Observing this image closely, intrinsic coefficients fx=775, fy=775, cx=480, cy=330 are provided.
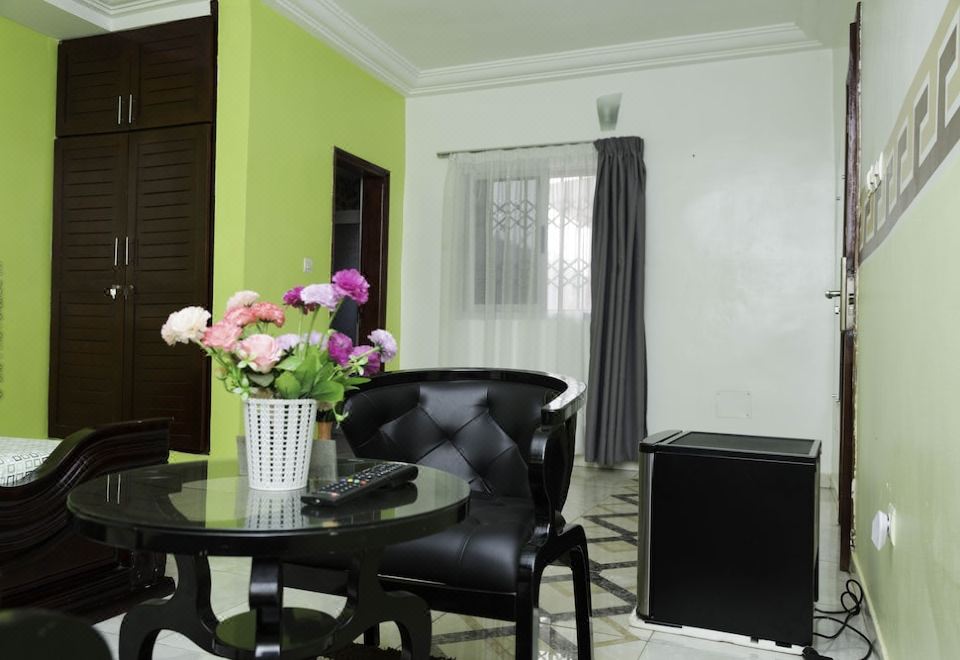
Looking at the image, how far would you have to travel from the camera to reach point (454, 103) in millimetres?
5742

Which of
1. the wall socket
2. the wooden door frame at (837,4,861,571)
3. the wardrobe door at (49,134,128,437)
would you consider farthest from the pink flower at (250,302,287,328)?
the wardrobe door at (49,134,128,437)

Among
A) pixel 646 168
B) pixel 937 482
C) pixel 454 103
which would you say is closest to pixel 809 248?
pixel 646 168

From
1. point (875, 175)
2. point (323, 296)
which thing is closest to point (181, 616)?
point (323, 296)

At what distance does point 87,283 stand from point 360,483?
3.82 metres

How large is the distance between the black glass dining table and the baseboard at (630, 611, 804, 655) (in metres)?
0.94

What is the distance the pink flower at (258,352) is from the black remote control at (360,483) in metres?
0.24

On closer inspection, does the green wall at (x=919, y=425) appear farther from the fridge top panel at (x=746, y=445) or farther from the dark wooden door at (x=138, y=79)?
the dark wooden door at (x=138, y=79)

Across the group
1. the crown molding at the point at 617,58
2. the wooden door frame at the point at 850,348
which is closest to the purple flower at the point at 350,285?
the wooden door frame at the point at 850,348

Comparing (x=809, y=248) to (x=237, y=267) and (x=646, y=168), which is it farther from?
(x=237, y=267)

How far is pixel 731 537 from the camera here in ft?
7.17

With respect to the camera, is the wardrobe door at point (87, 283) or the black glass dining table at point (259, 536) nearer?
the black glass dining table at point (259, 536)

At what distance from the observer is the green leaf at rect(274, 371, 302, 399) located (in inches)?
54.4

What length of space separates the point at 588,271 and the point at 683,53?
1.53m

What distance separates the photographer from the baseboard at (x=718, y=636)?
84.7 inches
